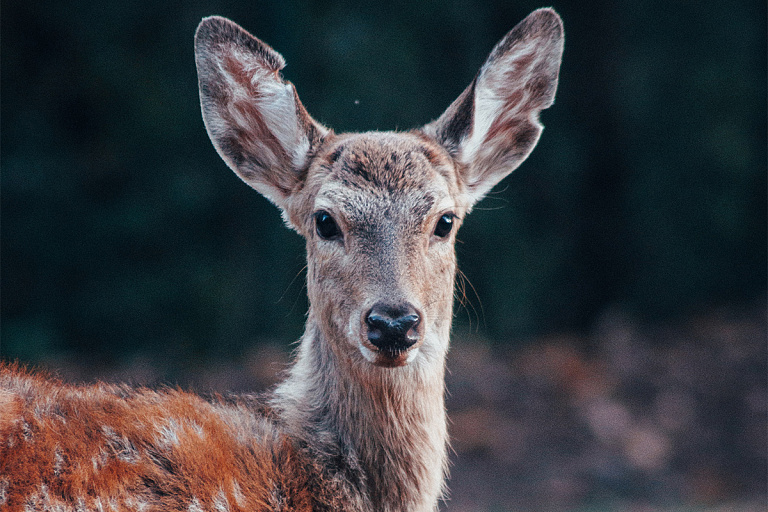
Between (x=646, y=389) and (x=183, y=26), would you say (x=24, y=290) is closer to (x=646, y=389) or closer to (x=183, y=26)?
(x=183, y=26)

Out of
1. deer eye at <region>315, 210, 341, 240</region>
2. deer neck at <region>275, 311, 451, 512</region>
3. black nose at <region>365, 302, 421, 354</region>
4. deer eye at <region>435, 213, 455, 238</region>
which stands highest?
deer eye at <region>435, 213, 455, 238</region>

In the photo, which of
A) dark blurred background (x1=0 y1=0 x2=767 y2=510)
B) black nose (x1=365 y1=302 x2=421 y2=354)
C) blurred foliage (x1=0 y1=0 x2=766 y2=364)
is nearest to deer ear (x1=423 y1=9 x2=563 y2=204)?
black nose (x1=365 y1=302 x2=421 y2=354)

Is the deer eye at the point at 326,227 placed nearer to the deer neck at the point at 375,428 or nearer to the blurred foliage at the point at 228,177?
the deer neck at the point at 375,428

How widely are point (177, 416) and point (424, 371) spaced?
1.04 meters

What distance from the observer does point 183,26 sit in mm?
8633

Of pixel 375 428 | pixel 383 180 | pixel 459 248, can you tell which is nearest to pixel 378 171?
pixel 383 180

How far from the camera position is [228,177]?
883 cm

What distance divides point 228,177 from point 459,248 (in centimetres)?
269

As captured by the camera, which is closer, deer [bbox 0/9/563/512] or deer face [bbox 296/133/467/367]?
deer [bbox 0/9/563/512]

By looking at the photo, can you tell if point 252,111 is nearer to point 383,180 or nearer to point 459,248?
point 383,180

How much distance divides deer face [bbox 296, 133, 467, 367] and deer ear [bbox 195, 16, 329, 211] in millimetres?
181

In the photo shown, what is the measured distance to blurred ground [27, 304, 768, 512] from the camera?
7.12m

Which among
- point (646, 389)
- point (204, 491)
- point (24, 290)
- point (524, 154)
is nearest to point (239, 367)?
point (24, 290)

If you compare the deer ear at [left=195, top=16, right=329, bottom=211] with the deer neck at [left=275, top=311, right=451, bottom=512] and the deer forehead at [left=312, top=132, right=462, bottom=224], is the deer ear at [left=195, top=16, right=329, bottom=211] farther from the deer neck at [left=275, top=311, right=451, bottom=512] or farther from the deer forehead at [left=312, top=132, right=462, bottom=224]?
the deer neck at [left=275, top=311, right=451, bottom=512]
